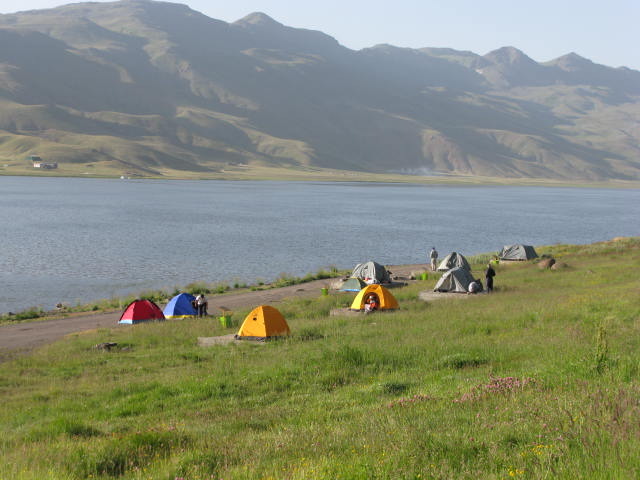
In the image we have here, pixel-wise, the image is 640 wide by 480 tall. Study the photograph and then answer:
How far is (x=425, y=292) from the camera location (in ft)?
94.7

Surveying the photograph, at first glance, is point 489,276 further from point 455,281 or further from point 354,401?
point 354,401

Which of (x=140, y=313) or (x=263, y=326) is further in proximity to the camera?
Answer: (x=140, y=313)

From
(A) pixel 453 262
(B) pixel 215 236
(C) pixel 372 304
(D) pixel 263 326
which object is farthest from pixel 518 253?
(B) pixel 215 236

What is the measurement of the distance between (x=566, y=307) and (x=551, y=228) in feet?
240

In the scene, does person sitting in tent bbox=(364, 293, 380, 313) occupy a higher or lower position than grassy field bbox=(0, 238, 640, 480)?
lower

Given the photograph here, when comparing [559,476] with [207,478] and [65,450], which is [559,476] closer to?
[207,478]

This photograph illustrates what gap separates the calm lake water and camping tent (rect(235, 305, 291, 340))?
64.5 feet

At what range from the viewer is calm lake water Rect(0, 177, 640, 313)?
A: 4354cm

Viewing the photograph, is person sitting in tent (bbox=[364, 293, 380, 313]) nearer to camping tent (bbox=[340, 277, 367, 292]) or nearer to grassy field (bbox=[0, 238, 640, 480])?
grassy field (bbox=[0, 238, 640, 480])

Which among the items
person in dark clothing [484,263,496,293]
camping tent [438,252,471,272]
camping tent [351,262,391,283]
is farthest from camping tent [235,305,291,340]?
camping tent [438,252,471,272]

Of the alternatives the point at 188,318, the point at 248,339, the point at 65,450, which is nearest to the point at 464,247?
the point at 188,318

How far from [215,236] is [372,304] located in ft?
148

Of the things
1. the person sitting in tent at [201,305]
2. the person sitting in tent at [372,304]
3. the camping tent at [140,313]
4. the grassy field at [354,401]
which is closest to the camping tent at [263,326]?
the grassy field at [354,401]

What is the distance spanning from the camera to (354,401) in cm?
960
